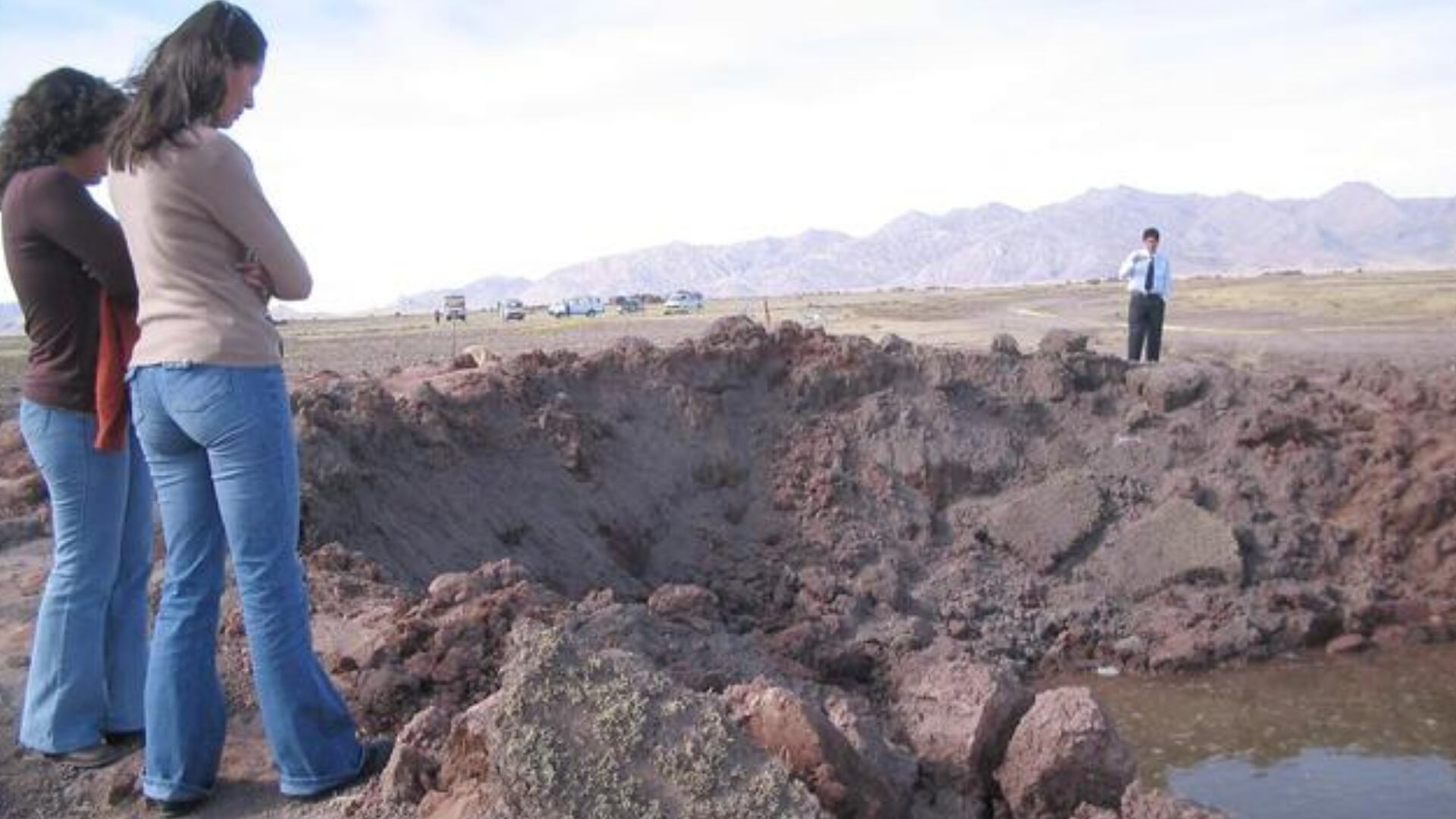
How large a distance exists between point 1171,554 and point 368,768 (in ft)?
22.4

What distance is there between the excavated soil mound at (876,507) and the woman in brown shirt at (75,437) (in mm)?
807

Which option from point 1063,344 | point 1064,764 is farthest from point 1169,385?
point 1064,764

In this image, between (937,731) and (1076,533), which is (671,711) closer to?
(937,731)

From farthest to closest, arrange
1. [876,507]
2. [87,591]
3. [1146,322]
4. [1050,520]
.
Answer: [1146,322] → [876,507] → [1050,520] → [87,591]

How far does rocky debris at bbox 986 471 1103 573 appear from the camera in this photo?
373 inches

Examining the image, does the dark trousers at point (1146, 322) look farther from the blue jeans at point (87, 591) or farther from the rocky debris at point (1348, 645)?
the blue jeans at point (87, 591)

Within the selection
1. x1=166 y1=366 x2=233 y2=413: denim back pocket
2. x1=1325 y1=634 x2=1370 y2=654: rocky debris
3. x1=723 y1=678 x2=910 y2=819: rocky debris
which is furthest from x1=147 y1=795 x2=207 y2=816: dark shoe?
x1=1325 y1=634 x2=1370 y2=654: rocky debris

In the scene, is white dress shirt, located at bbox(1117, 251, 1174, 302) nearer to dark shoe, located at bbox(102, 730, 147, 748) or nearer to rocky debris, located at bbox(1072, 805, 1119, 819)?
rocky debris, located at bbox(1072, 805, 1119, 819)

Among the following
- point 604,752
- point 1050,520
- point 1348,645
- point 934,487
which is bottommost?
point 1348,645

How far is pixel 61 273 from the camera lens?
3689 millimetres

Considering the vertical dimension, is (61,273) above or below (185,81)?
below

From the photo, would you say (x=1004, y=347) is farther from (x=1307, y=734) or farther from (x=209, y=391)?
(x=209, y=391)

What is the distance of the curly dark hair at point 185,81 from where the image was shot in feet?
10.5

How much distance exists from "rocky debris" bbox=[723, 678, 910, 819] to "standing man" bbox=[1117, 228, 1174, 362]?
10102 mm
